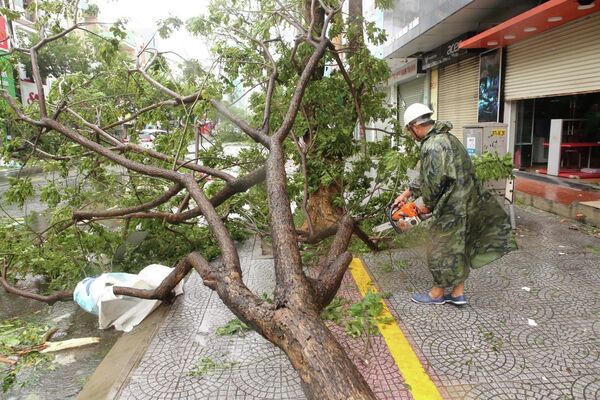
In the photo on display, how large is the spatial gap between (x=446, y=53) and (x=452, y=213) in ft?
37.1

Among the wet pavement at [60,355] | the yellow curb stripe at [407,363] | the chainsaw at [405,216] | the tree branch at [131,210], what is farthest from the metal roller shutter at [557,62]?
the wet pavement at [60,355]

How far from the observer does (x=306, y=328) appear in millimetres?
1883

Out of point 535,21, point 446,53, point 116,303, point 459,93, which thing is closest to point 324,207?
point 116,303

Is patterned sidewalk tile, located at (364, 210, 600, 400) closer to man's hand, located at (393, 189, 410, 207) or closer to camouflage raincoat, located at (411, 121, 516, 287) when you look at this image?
camouflage raincoat, located at (411, 121, 516, 287)

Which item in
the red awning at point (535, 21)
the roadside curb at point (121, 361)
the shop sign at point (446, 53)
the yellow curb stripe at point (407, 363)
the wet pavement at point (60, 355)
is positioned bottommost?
the wet pavement at point (60, 355)

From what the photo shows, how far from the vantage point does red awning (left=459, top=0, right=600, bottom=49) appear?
A: 6.98 metres

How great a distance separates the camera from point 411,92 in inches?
749

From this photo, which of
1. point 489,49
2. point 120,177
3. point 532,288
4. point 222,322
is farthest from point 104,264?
point 489,49

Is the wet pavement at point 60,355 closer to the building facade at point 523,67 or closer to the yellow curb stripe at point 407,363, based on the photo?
the yellow curb stripe at point 407,363

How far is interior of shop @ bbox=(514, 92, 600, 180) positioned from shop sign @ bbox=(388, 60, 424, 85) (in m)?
5.42

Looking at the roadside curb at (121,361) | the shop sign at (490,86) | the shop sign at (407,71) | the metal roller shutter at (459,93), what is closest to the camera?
the roadside curb at (121,361)

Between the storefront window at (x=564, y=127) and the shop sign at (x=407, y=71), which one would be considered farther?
the shop sign at (x=407, y=71)

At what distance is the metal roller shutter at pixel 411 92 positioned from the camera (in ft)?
56.9

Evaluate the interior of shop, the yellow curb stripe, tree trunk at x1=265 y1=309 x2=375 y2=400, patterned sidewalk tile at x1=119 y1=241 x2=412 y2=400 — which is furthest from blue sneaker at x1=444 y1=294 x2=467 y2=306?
the interior of shop
